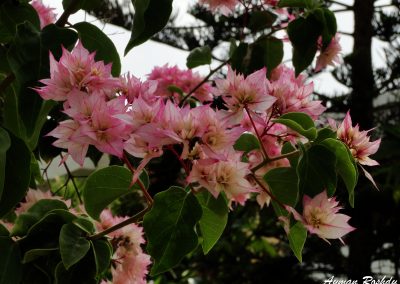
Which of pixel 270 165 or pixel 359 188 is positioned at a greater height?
pixel 270 165

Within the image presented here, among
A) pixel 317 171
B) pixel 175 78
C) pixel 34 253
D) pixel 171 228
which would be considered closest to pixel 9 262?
pixel 34 253

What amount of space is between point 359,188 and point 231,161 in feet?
6.47

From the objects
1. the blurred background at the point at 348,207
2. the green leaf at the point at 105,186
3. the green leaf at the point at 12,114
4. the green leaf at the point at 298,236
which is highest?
the green leaf at the point at 12,114

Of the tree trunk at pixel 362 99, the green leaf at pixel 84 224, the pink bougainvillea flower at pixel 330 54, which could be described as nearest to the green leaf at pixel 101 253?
the green leaf at pixel 84 224

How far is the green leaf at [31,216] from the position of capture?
0.48m

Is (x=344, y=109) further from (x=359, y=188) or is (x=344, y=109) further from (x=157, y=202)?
(x=157, y=202)

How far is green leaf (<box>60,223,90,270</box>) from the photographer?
0.40m

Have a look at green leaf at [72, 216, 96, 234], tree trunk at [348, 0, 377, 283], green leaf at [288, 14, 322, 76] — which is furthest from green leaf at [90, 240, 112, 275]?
tree trunk at [348, 0, 377, 283]

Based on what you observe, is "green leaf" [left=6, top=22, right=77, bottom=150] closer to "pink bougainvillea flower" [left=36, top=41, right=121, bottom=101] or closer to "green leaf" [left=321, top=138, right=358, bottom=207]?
"pink bougainvillea flower" [left=36, top=41, right=121, bottom=101]

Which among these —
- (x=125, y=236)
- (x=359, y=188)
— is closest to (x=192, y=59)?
(x=125, y=236)

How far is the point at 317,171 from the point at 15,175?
23cm

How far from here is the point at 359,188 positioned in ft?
7.42

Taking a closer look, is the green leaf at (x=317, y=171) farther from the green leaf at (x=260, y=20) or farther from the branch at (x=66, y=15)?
the green leaf at (x=260, y=20)

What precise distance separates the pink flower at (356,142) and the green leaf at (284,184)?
0.05 metres
